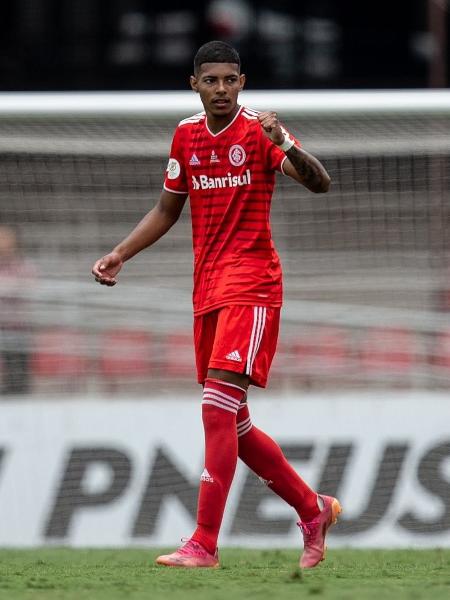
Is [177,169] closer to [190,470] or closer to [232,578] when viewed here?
[232,578]

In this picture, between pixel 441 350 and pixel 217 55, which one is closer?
pixel 217 55

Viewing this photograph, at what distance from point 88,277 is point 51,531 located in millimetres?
1264

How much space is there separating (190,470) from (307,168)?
2.63m

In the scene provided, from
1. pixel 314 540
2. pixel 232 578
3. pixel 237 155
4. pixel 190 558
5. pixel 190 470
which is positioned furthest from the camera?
pixel 190 470

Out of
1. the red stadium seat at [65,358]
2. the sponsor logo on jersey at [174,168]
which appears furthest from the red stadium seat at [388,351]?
the sponsor logo on jersey at [174,168]

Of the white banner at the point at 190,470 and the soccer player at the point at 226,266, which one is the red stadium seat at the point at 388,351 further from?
the soccer player at the point at 226,266

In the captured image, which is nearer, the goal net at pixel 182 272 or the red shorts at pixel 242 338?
the red shorts at pixel 242 338

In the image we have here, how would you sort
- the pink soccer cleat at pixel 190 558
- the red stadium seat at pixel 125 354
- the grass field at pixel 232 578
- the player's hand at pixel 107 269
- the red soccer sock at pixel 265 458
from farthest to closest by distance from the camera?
the red stadium seat at pixel 125 354
the red soccer sock at pixel 265 458
the player's hand at pixel 107 269
the pink soccer cleat at pixel 190 558
the grass field at pixel 232 578

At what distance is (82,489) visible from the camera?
7.44 metres

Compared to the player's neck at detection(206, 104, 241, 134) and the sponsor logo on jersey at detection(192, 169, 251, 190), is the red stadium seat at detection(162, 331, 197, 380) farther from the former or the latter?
the player's neck at detection(206, 104, 241, 134)

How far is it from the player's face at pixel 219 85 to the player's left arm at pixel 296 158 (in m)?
0.18

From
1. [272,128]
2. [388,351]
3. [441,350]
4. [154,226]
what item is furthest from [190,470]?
[272,128]

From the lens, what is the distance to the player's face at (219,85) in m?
5.33

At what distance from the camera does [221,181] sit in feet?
17.9
